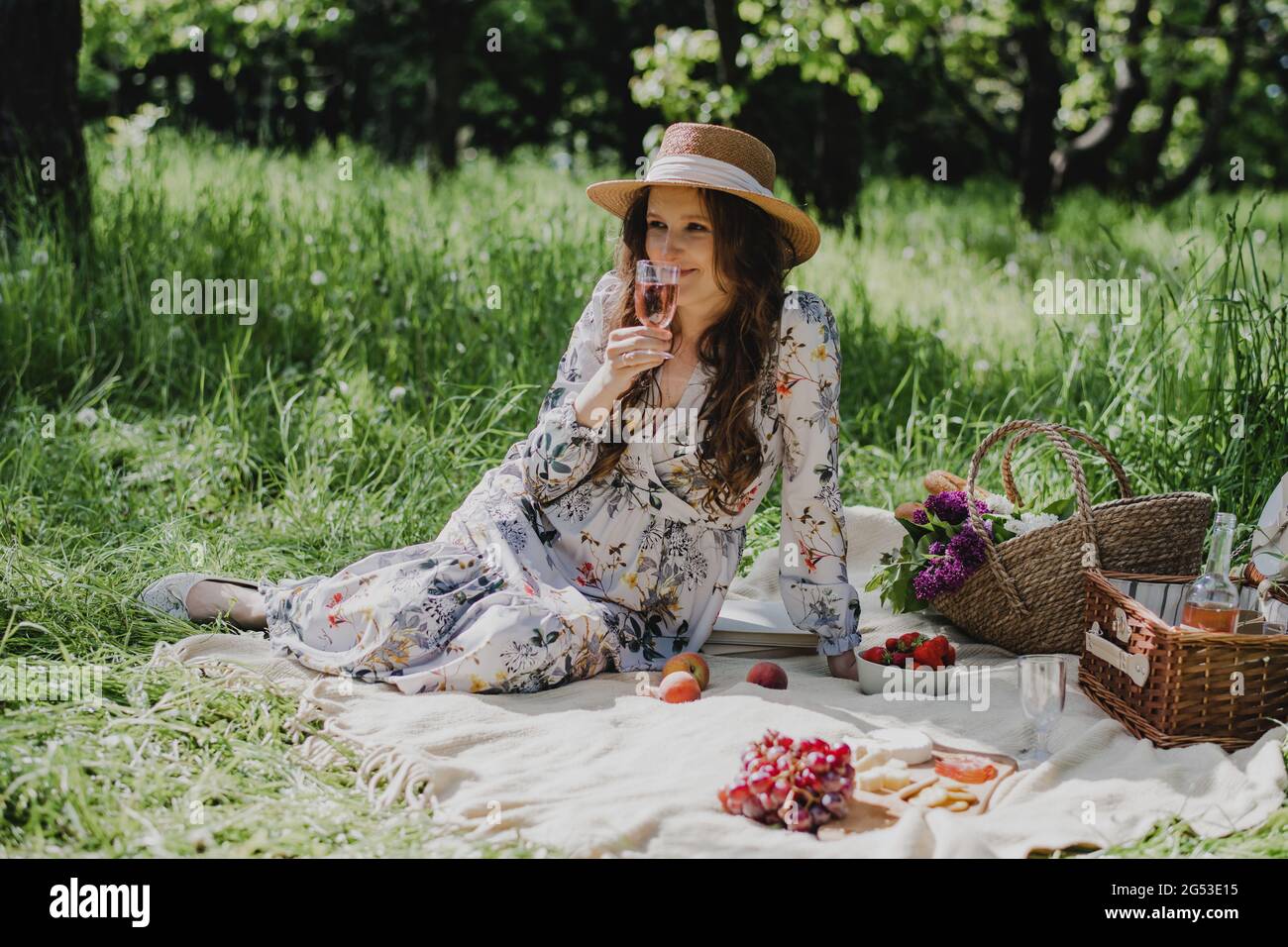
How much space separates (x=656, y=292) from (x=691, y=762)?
3.67 ft

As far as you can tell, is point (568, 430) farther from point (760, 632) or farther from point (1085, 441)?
point (1085, 441)

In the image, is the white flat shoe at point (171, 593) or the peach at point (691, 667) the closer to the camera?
the peach at point (691, 667)

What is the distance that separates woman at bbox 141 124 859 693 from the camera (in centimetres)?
342

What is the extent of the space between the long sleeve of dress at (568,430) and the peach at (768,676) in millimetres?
738

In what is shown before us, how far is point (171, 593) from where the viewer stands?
3.75m

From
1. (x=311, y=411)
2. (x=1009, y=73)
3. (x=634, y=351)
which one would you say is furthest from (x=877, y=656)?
(x=1009, y=73)

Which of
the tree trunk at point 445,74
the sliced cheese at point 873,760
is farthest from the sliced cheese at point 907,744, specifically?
the tree trunk at point 445,74

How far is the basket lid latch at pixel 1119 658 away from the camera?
3.22 metres

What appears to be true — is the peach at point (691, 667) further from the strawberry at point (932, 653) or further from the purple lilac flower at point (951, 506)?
the purple lilac flower at point (951, 506)

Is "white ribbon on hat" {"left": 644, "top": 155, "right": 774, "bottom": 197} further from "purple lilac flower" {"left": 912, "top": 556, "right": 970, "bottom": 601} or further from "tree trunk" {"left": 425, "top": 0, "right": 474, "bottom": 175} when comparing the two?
"tree trunk" {"left": 425, "top": 0, "right": 474, "bottom": 175}

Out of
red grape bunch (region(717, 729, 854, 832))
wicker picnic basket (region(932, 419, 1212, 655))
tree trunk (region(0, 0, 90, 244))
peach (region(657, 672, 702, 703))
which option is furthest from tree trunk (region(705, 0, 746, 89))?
red grape bunch (region(717, 729, 854, 832))
